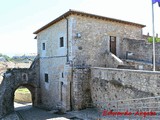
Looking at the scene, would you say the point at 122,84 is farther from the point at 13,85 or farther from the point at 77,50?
the point at 13,85

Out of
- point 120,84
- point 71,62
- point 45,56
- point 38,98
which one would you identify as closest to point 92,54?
point 71,62

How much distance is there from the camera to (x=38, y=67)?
19.6m

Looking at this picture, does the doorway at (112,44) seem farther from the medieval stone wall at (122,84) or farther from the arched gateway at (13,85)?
the arched gateway at (13,85)

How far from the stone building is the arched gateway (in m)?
1.89

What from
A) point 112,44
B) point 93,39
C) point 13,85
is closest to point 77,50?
point 93,39

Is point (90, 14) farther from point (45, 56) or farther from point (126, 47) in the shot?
point (45, 56)

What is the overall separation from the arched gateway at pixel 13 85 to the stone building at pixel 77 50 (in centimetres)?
189

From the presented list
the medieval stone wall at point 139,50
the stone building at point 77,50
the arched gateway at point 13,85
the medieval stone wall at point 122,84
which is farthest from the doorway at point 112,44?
the arched gateway at point 13,85

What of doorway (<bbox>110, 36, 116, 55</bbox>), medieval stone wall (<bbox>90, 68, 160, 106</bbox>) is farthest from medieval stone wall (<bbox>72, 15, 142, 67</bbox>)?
medieval stone wall (<bbox>90, 68, 160, 106</bbox>)

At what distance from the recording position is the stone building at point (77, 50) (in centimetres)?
1287

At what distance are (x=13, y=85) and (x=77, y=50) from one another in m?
8.28

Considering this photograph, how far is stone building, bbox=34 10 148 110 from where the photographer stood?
12867mm

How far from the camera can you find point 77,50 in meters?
13.5

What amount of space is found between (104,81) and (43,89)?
910 centimetres
